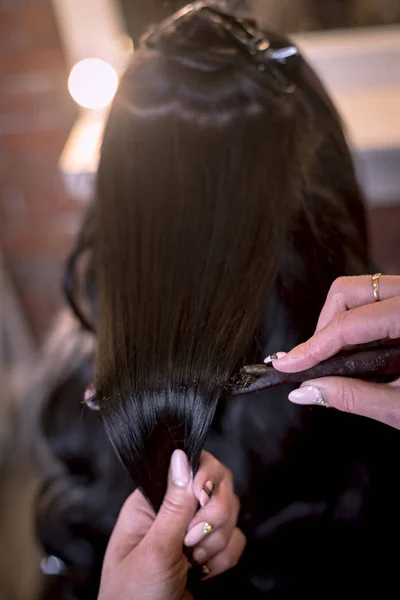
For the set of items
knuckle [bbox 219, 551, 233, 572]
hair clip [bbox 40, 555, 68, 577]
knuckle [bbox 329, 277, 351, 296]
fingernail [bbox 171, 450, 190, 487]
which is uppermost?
knuckle [bbox 329, 277, 351, 296]

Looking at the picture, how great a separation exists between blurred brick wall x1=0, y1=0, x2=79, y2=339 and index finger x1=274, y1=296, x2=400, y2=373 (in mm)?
1290

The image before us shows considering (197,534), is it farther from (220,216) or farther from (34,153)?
(34,153)

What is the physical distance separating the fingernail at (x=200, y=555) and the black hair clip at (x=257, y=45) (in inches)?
20.0

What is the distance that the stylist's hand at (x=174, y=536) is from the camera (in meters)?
0.46

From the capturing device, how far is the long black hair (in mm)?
520

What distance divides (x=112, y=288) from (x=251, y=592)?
0.38m

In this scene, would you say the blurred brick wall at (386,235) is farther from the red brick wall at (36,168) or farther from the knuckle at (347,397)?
the knuckle at (347,397)

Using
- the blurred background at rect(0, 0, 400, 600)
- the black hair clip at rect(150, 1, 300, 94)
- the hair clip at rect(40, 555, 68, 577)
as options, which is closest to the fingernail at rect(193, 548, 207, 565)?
the hair clip at rect(40, 555, 68, 577)

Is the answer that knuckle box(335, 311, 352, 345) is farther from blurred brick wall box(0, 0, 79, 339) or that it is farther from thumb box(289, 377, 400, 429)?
blurred brick wall box(0, 0, 79, 339)

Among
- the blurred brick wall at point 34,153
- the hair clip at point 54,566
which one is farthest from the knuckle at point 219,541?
the blurred brick wall at point 34,153

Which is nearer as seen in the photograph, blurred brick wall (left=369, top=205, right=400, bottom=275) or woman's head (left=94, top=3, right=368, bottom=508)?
woman's head (left=94, top=3, right=368, bottom=508)

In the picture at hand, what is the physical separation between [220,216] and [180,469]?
0.27 m

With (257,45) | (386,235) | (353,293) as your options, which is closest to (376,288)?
(353,293)

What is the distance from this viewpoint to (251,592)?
641 mm
